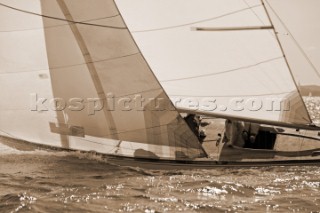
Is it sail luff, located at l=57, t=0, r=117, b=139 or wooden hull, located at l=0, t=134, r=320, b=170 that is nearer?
wooden hull, located at l=0, t=134, r=320, b=170

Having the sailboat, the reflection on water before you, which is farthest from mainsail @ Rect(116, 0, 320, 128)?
A: the reflection on water

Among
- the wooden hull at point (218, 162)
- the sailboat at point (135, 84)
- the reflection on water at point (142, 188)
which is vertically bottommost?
the reflection on water at point (142, 188)

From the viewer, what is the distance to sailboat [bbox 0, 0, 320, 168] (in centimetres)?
913

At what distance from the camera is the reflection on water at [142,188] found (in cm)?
740

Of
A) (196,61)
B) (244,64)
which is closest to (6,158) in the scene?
(196,61)

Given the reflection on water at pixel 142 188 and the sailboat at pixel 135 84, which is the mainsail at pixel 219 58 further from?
the reflection on water at pixel 142 188

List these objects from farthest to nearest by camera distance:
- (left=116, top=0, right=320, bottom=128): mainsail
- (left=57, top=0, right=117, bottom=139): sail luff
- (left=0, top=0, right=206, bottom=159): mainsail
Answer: (left=57, top=0, right=117, bottom=139): sail luff, (left=0, top=0, right=206, bottom=159): mainsail, (left=116, top=0, right=320, bottom=128): mainsail

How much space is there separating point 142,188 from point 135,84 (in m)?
2.05

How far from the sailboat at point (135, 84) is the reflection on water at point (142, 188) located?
268 millimetres

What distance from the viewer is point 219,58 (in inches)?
374

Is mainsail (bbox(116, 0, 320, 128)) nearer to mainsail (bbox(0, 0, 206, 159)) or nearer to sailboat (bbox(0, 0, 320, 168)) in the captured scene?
sailboat (bbox(0, 0, 320, 168))

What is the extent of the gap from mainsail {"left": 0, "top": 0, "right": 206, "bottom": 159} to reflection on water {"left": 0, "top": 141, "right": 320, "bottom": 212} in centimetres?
54

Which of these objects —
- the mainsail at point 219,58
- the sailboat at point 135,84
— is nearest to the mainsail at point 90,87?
the sailboat at point 135,84

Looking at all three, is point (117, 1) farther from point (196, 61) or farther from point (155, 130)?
point (155, 130)
